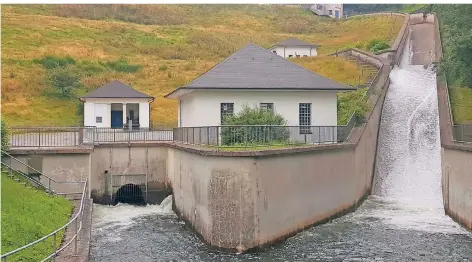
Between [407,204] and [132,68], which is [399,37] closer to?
[132,68]

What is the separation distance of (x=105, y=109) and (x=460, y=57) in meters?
25.0

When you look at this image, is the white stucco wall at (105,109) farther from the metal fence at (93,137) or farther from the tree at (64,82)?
the tree at (64,82)

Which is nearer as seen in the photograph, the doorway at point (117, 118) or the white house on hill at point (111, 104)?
the white house on hill at point (111, 104)

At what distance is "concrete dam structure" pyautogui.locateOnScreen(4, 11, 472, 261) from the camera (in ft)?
63.3

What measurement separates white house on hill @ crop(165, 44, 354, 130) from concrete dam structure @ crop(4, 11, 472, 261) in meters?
2.25

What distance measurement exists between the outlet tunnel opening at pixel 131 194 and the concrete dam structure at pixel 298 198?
790mm

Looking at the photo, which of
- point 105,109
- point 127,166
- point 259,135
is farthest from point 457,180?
point 105,109

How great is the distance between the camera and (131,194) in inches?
1253

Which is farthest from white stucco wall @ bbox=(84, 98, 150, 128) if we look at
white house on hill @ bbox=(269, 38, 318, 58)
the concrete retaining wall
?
white house on hill @ bbox=(269, 38, 318, 58)

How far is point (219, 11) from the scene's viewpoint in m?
133

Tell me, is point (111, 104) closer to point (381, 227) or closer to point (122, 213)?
point (122, 213)

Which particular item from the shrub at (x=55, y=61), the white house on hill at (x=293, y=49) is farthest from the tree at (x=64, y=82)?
the white house on hill at (x=293, y=49)

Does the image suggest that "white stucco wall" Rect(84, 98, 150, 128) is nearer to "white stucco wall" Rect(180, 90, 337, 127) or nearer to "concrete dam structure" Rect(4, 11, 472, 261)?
"concrete dam structure" Rect(4, 11, 472, 261)

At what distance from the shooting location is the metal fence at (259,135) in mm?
22750
